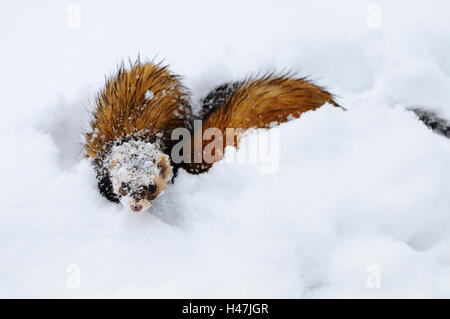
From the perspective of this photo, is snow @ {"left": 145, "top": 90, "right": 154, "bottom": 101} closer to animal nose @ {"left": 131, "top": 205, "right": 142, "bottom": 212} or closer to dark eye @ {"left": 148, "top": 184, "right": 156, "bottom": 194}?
dark eye @ {"left": 148, "top": 184, "right": 156, "bottom": 194}

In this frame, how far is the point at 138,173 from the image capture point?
1.47 m

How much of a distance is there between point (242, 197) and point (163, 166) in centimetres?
42

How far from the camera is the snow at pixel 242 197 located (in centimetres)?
114

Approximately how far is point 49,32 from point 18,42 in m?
0.19

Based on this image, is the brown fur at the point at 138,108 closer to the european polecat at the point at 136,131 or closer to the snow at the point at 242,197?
the european polecat at the point at 136,131

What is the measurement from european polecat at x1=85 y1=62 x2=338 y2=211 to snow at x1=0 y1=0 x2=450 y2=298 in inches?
3.1

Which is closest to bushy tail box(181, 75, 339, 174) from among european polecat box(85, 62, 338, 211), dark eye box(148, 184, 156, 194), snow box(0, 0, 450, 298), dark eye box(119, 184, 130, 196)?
european polecat box(85, 62, 338, 211)

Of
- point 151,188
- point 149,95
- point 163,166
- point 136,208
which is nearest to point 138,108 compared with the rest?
point 149,95

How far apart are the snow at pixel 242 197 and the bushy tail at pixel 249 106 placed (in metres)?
0.12

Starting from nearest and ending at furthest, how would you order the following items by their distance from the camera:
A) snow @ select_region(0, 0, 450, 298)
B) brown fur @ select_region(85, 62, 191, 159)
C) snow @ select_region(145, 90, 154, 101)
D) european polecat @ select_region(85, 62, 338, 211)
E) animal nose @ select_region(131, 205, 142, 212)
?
1. snow @ select_region(0, 0, 450, 298)
2. animal nose @ select_region(131, 205, 142, 212)
3. european polecat @ select_region(85, 62, 338, 211)
4. brown fur @ select_region(85, 62, 191, 159)
5. snow @ select_region(145, 90, 154, 101)

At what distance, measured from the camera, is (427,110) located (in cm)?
198

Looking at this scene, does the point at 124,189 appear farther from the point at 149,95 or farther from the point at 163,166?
the point at 149,95

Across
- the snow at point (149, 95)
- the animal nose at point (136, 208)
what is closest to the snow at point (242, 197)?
the animal nose at point (136, 208)

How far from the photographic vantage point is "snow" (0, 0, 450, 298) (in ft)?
3.75
